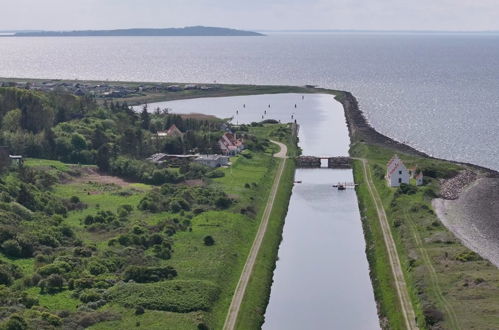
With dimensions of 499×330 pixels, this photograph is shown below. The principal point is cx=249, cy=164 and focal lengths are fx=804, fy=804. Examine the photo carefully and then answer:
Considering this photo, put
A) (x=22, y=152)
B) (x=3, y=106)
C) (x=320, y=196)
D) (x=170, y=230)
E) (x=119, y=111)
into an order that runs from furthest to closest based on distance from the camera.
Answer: (x=119, y=111) < (x=3, y=106) < (x=22, y=152) < (x=320, y=196) < (x=170, y=230)

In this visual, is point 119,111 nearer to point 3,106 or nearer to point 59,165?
point 3,106

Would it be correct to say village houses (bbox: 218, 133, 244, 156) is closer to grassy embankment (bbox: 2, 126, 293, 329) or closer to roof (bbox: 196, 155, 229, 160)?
grassy embankment (bbox: 2, 126, 293, 329)

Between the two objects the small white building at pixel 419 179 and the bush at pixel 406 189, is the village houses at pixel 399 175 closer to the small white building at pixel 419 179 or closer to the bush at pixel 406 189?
the small white building at pixel 419 179

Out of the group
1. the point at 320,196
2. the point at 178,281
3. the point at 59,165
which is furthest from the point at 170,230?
the point at 59,165

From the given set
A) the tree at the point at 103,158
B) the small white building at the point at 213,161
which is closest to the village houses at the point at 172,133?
the small white building at the point at 213,161

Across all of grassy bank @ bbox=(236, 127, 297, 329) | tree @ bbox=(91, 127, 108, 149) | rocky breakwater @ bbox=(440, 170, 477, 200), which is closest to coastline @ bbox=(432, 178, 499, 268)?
rocky breakwater @ bbox=(440, 170, 477, 200)

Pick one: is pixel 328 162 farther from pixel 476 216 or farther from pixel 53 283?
pixel 53 283

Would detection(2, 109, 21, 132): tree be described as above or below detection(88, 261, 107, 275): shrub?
above
